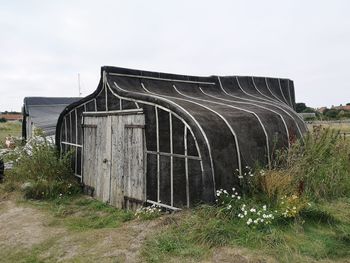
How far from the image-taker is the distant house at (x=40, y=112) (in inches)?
607

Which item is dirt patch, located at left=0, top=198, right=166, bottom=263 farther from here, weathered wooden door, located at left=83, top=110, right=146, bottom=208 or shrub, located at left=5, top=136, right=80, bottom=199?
shrub, located at left=5, top=136, right=80, bottom=199

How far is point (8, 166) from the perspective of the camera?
40.1 feet

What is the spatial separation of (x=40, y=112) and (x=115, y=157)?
1096 centimetres

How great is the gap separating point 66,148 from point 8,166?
353cm

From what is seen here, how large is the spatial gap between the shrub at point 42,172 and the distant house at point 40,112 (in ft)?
14.2

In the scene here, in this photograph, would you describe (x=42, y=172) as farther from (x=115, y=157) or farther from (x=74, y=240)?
(x=74, y=240)

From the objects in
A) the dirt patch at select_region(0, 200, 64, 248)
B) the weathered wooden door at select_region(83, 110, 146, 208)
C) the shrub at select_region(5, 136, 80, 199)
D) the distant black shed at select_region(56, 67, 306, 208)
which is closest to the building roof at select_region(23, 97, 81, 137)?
the shrub at select_region(5, 136, 80, 199)

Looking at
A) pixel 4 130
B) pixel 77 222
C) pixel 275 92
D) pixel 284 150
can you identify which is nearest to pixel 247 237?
pixel 284 150

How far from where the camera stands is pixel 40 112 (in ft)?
56.2

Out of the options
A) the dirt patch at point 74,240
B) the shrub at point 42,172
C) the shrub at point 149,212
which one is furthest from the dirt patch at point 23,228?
the shrub at point 149,212

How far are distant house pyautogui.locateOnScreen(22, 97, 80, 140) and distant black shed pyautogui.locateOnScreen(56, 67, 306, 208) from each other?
574cm

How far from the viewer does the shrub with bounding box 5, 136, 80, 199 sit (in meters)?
8.72

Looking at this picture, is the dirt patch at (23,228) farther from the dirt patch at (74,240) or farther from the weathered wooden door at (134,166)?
the weathered wooden door at (134,166)

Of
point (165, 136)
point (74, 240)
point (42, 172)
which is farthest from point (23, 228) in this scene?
point (165, 136)
